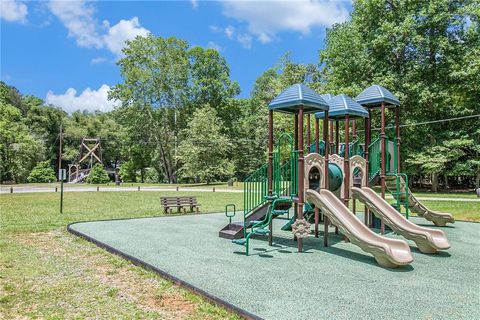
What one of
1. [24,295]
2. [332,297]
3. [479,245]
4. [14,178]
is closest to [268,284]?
[332,297]

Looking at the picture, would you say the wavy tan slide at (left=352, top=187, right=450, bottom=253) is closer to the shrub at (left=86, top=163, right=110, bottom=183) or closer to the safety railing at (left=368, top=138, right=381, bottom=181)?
the safety railing at (left=368, top=138, right=381, bottom=181)

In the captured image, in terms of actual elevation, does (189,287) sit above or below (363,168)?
below

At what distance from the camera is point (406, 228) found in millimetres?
7066

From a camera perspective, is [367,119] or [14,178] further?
[14,178]

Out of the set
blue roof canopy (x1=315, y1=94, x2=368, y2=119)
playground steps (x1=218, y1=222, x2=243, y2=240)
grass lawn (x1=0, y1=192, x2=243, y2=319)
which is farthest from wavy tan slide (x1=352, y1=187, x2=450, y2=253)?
grass lawn (x1=0, y1=192, x2=243, y2=319)

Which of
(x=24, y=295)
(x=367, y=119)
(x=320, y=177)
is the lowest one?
(x=24, y=295)

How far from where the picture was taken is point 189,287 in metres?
4.77

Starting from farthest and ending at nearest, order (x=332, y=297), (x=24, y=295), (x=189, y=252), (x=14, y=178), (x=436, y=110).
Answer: (x=14, y=178) → (x=436, y=110) → (x=189, y=252) → (x=24, y=295) → (x=332, y=297)

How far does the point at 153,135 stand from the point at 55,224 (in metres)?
32.1

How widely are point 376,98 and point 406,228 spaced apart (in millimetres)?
3472

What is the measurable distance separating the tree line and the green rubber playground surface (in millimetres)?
17195

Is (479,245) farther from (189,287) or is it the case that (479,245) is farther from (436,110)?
(436,110)

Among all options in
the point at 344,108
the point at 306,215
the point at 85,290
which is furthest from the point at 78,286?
the point at 306,215

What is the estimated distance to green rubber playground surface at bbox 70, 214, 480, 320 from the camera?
3.98m
